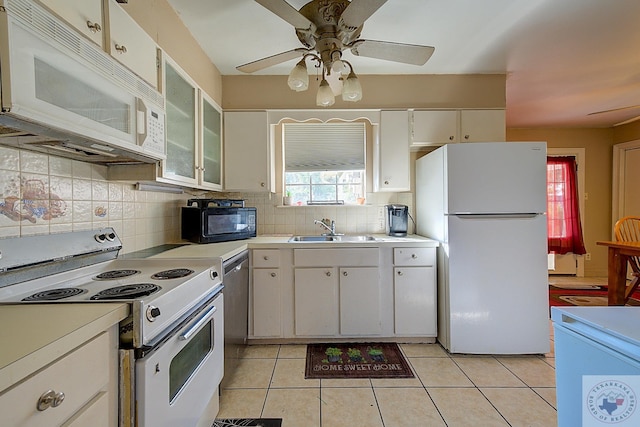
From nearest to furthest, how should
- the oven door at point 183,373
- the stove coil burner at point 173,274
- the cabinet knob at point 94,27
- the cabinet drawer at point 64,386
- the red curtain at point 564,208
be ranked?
the cabinet drawer at point 64,386 → the oven door at point 183,373 → the cabinet knob at point 94,27 → the stove coil burner at point 173,274 → the red curtain at point 564,208

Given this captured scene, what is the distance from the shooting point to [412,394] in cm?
178

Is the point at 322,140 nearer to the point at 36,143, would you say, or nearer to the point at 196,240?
the point at 196,240

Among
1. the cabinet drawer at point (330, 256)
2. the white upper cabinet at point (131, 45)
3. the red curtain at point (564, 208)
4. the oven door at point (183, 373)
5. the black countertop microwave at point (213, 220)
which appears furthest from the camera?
the red curtain at point (564, 208)

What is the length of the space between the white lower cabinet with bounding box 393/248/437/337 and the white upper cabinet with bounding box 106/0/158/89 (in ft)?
6.75

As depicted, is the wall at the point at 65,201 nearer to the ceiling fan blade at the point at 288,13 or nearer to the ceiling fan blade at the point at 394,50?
the ceiling fan blade at the point at 288,13

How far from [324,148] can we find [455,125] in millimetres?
1310

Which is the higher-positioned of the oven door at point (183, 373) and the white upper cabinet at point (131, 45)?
the white upper cabinet at point (131, 45)

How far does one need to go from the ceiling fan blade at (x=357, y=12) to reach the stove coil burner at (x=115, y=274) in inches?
63.5

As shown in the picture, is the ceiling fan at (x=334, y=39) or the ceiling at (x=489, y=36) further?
the ceiling at (x=489, y=36)

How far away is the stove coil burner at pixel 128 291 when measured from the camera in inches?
38.6

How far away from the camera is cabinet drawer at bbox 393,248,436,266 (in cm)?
235

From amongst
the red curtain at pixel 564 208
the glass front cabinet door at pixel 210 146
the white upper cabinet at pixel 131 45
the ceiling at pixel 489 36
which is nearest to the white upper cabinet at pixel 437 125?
the ceiling at pixel 489 36

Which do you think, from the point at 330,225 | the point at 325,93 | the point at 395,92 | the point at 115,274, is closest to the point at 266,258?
the point at 330,225

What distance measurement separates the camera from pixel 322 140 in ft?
9.88
